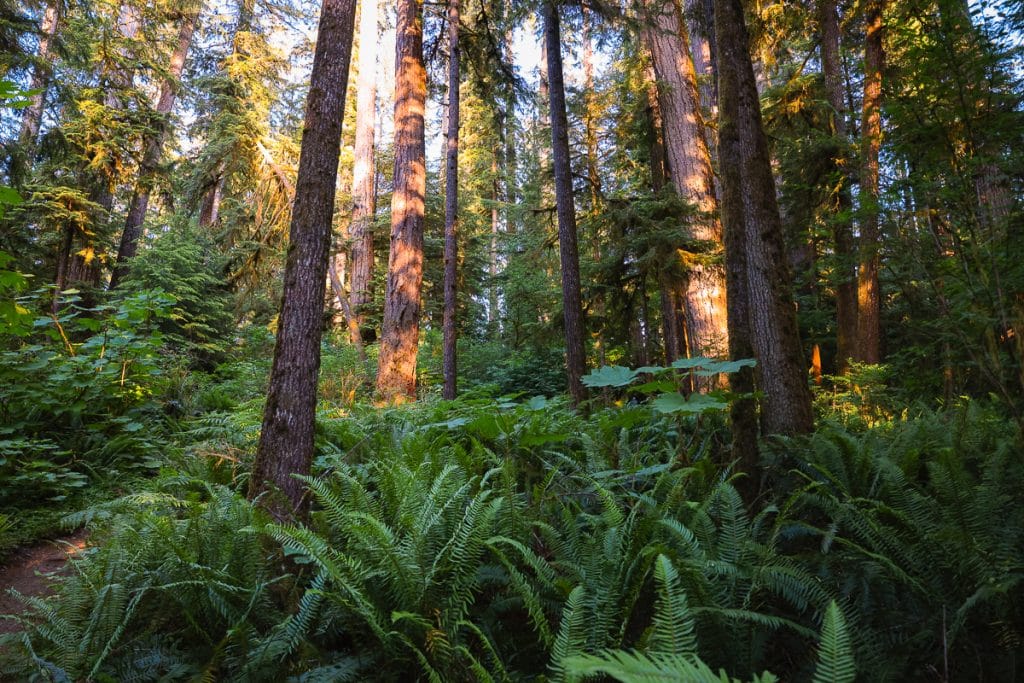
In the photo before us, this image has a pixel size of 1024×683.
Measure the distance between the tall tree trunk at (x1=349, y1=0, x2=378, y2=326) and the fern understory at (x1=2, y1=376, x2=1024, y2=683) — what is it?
10767 mm

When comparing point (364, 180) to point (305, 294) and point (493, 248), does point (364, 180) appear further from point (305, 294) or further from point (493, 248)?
point (305, 294)

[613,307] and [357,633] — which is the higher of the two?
[613,307]

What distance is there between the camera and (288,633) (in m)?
2.20

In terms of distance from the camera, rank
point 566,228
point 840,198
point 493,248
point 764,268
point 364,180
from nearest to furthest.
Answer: point 764,268, point 566,228, point 840,198, point 364,180, point 493,248

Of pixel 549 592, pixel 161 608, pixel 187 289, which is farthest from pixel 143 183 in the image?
pixel 549 592

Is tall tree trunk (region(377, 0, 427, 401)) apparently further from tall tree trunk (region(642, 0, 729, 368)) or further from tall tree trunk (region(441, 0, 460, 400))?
tall tree trunk (region(642, 0, 729, 368))

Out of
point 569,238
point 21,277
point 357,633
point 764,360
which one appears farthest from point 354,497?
point 569,238

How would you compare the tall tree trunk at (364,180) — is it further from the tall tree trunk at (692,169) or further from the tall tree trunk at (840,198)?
the tall tree trunk at (840,198)

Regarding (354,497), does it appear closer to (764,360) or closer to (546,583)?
(546,583)

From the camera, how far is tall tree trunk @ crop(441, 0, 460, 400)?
923cm

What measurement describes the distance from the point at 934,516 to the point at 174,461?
6.06 metres

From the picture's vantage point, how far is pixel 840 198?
1163 cm

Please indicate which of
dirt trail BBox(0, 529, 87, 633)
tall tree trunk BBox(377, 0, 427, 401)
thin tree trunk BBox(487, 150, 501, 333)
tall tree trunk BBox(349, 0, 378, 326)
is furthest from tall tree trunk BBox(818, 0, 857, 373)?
dirt trail BBox(0, 529, 87, 633)

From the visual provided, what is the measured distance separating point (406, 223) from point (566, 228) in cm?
300
